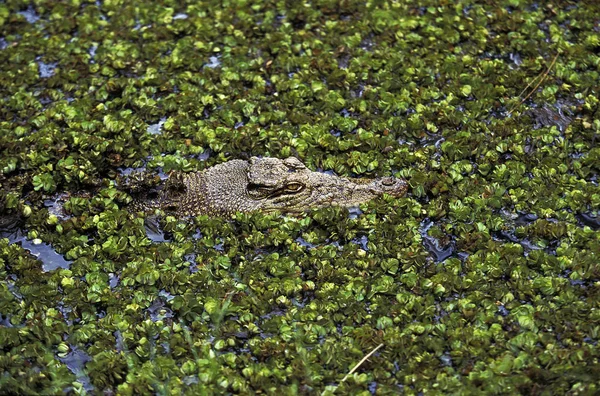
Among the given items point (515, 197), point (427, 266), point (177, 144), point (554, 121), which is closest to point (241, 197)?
point (177, 144)

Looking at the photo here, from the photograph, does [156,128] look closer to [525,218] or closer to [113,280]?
[113,280]

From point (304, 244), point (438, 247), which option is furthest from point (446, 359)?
point (304, 244)

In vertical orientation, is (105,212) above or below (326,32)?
below

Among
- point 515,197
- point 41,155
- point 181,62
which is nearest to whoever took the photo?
point 515,197

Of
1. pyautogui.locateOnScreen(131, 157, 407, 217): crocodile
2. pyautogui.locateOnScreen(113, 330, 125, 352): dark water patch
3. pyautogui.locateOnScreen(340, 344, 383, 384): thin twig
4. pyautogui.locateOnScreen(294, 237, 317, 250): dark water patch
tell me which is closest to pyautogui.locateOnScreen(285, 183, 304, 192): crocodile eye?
pyautogui.locateOnScreen(131, 157, 407, 217): crocodile

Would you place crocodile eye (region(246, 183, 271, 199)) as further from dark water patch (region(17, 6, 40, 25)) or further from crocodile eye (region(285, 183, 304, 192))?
dark water patch (region(17, 6, 40, 25))

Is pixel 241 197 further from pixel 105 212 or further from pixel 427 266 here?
pixel 427 266
